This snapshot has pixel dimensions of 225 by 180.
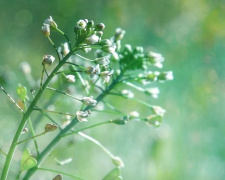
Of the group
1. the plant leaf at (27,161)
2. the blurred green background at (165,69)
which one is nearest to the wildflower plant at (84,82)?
the plant leaf at (27,161)

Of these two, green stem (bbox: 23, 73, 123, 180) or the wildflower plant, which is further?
green stem (bbox: 23, 73, 123, 180)

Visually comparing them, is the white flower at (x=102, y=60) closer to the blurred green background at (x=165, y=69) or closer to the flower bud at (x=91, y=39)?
the flower bud at (x=91, y=39)

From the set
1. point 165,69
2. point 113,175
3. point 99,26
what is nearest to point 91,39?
point 99,26

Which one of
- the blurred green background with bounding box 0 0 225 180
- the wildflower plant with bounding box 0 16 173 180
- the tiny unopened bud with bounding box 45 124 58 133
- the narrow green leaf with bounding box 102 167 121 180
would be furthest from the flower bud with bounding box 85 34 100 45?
the blurred green background with bounding box 0 0 225 180

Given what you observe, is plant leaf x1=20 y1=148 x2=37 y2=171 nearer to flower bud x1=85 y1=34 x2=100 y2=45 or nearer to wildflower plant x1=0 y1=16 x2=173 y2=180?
wildflower plant x1=0 y1=16 x2=173 y2=180

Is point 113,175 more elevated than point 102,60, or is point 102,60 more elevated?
point 102,60

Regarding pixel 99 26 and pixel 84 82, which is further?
pixel 84 82

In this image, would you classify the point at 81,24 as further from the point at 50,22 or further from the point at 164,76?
the point at 164,76

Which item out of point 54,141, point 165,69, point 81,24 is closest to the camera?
point 81,24

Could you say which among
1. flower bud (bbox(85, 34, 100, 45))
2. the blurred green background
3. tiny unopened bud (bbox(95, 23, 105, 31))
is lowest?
flower bud (bbox(85, 34, 100, 45))
